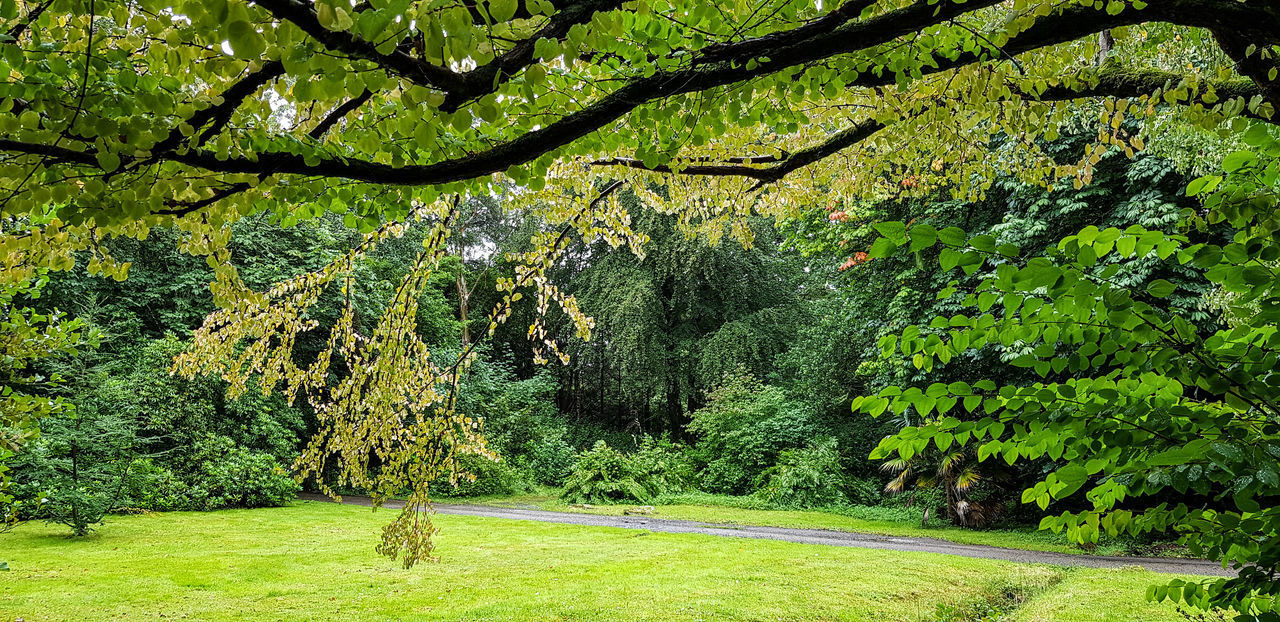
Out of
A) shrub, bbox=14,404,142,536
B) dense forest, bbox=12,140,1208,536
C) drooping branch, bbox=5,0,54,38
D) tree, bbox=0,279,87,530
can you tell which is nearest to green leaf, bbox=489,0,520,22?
drooping branch, bbox=5,0,54,38

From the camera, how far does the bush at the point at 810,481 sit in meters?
15.2

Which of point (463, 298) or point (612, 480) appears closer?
point (612, 480)

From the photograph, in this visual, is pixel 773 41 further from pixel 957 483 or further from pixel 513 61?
pixel 957 483

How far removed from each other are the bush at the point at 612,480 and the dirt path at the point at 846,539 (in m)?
1.89

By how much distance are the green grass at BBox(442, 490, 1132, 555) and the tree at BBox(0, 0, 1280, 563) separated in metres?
8.19

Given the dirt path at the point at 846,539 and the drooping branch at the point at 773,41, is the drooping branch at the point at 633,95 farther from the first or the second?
the dirt path at the point at 846,539

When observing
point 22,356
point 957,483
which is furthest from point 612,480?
point 22,356

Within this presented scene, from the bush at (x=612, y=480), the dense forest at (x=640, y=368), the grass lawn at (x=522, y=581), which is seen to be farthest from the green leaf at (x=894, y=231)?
the bush at (x=612, y=480)

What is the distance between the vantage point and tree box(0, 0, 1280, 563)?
1.46 meters

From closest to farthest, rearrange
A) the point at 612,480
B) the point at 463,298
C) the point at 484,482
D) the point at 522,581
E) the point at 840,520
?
the point at 522,581 → the point at 840,520 → the point at 612,480 → the point at 484,482 → the point at 463,298

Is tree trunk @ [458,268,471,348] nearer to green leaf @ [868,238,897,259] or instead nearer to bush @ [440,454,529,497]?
bush @ [440,454,529,497]

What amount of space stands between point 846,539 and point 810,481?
5.06 meters

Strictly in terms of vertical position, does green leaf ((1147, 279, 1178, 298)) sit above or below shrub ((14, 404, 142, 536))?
above

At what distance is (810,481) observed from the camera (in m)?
15.4
